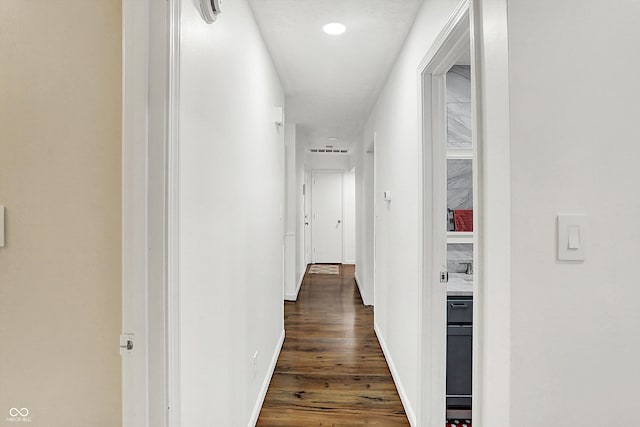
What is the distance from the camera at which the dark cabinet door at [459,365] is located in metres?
2.17

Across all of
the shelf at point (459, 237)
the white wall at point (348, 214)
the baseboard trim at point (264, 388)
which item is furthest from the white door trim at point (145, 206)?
the white wall at point (348, 214)

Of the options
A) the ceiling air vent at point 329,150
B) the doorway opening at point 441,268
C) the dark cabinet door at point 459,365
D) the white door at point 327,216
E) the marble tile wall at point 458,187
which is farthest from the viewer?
the white door at point 327,216

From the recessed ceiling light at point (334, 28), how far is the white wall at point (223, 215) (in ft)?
1.51

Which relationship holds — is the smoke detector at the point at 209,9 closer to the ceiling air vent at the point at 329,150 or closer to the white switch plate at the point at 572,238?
the white switch plate at the point at 572,238

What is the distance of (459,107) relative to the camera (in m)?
2.70

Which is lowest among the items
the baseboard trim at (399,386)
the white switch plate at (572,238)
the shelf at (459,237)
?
the baseboard trim at (399,386)

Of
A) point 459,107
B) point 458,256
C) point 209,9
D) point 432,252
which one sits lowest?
point 458,256

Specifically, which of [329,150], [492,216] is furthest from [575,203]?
[329,150]

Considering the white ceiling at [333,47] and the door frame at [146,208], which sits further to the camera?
the white ceiling at [333,47]

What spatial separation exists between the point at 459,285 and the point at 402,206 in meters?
0.65

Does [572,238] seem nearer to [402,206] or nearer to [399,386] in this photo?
[402,206]

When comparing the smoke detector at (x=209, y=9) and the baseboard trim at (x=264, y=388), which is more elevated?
the smoke detector at (x=209, y=9)

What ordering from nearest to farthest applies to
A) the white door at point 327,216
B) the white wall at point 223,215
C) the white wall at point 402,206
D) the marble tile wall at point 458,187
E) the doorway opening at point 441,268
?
the white wall at point 223,215, the doorway opening at point 441,268, the white wall at point 402,206, the marble tile wall at point 458,187, the white door at point 327,216

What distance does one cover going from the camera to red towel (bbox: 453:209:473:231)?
8.64ft
